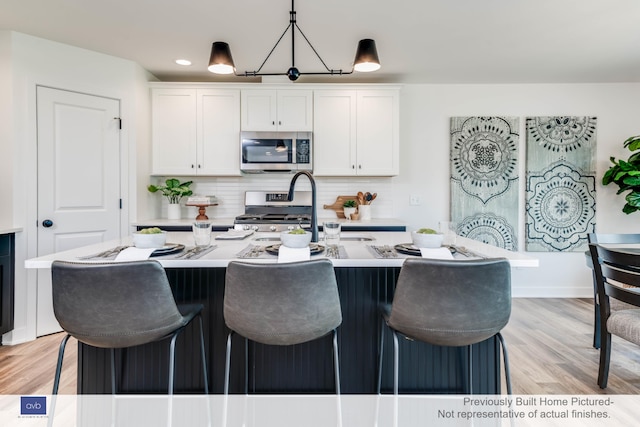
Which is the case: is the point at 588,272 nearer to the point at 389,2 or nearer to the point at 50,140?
the point at 389,2

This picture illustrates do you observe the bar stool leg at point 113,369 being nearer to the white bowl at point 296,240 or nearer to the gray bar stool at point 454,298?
the white bowl at point 296,240

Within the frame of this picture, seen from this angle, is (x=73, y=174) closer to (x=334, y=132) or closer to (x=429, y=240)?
(x=334, y=132)

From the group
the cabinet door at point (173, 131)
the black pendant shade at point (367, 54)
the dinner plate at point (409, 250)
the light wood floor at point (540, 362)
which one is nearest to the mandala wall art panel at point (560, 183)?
the light wood floor at point (540, 362)

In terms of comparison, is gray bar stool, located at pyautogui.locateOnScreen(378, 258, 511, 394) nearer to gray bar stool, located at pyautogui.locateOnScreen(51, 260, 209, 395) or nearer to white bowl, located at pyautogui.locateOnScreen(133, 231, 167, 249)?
gray bar stool, located at pyautogui.locateOnScreen(51, 260, 209, 395)

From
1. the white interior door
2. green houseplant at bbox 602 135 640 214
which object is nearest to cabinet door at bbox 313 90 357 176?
the white interior door

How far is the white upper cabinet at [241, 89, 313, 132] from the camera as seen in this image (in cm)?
360

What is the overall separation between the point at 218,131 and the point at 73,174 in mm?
1342

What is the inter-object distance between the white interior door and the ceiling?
0.54 meters

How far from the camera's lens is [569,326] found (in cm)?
304

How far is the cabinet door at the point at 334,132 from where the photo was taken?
11.9 ft

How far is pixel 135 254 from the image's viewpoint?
56.9 inches

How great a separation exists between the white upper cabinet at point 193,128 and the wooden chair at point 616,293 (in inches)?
121

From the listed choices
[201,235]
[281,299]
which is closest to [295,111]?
[201,235]

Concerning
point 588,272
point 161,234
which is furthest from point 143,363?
point 588,272
